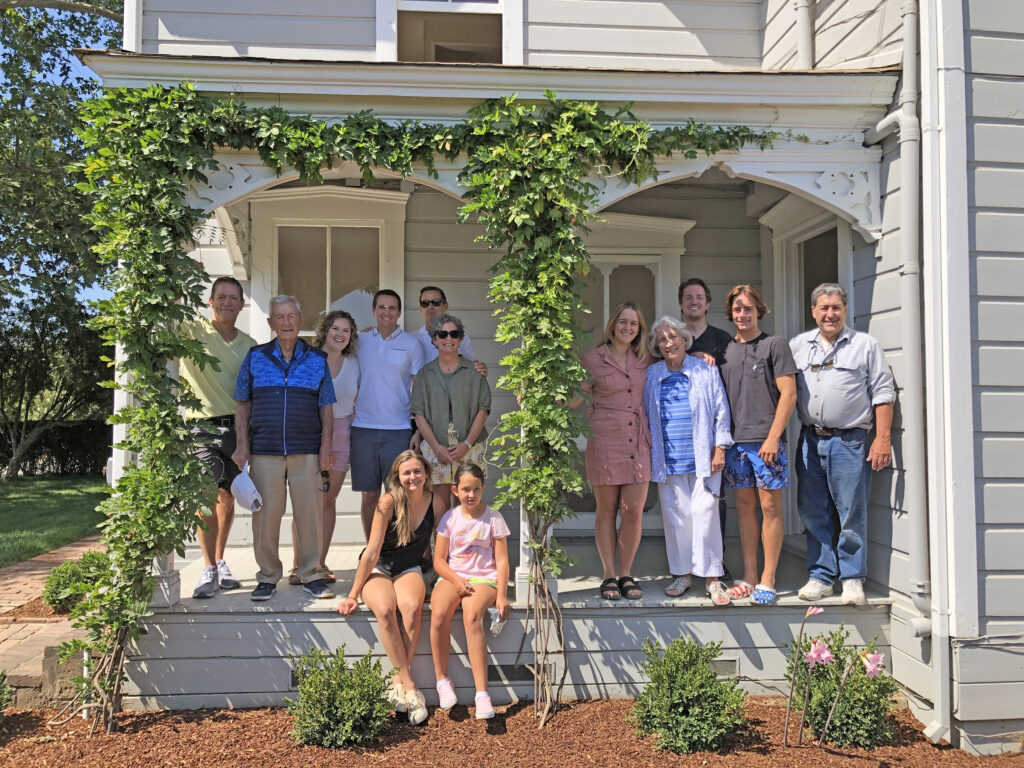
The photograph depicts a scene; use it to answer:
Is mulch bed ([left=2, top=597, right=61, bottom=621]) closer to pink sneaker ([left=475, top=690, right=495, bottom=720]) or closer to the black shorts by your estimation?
the black shorts

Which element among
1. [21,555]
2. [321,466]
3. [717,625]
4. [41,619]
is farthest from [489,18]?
[21,555]

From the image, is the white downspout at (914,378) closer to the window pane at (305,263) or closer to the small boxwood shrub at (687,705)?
the small boxwood shrub at (687,705)

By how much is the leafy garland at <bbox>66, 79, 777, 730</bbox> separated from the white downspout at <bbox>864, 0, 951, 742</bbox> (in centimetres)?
102

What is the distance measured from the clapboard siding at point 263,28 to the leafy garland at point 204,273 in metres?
1.82

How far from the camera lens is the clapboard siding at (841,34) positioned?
397 cm

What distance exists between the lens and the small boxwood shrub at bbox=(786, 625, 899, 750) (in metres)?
3.32

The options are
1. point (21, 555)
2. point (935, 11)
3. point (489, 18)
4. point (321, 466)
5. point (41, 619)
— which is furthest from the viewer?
point (21, 555)

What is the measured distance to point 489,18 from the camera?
5.73m

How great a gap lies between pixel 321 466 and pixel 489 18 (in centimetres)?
380

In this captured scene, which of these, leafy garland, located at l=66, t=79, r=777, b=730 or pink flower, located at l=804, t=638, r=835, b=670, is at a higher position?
leafy garland, located at l=66, t=79, r=777, b=730

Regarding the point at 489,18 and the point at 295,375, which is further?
the point at 489,18

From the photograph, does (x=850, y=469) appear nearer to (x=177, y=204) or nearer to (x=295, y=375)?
(x=295, y=375)

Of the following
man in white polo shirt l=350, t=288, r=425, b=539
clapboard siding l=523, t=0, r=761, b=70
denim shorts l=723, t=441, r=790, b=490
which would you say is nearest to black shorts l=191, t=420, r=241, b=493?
man in white polo shirt l=350, t=288, r=425, b=539

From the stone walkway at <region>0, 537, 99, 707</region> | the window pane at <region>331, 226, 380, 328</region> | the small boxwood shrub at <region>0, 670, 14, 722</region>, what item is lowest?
the stone walkway at <region>0, 537, 99, 707</region>
